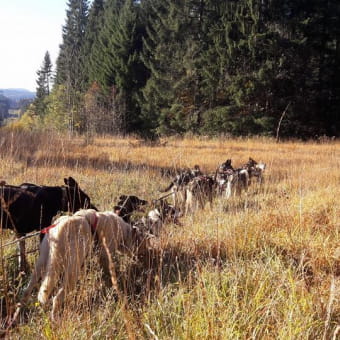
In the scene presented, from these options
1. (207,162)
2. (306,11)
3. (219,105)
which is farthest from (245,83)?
(207,162)

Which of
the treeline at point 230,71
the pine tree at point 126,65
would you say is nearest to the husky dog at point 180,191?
the treeline at point 230,71

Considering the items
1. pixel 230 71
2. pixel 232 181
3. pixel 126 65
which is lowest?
pixel 232 181

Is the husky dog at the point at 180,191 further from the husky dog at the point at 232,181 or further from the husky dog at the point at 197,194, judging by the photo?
the husky dog at the point at 232,181

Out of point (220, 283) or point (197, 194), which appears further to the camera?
point (197, 194)

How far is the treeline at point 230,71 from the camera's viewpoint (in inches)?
763

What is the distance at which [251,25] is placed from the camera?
19453mm

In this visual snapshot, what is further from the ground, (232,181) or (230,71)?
(230,71)

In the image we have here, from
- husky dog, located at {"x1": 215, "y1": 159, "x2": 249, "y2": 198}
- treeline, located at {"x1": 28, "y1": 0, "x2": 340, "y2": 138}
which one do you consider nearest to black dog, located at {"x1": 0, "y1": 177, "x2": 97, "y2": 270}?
husky dog, located at {"x1": 215, "y1": 159, "x2": 249, "y2": 198}

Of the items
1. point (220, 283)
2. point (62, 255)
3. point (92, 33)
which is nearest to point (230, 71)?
point (220, 283)

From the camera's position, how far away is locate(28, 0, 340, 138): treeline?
763 inches

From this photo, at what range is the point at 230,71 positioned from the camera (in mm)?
20406

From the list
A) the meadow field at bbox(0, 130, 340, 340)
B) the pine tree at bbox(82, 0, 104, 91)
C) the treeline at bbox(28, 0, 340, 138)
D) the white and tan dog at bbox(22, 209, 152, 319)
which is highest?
the pine tree at bbox(82, 0, 104, 91)

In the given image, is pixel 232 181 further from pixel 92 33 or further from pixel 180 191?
pixel 92 33

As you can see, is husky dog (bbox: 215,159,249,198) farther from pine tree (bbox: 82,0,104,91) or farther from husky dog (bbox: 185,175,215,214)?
pine tree (bbox: 82,0,104,91)
